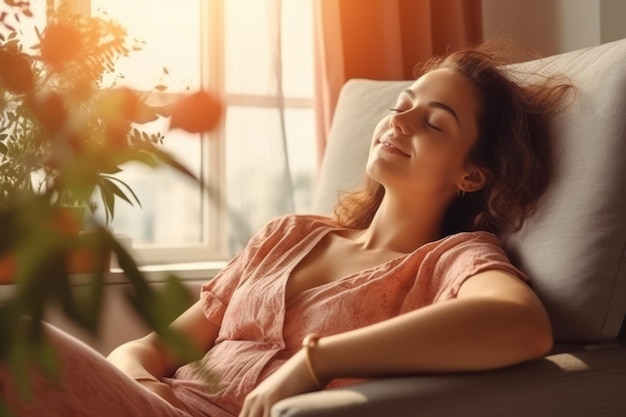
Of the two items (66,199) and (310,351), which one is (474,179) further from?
(66,199)

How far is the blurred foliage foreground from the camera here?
10.4 inches

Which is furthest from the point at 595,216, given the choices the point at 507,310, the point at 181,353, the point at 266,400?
the point at 181,353

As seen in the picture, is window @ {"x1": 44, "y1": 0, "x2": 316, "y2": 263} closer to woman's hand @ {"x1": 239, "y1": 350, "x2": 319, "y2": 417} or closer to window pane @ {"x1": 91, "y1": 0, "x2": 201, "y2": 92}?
window pane @ {"x1": 91, "y1": 0, "x2": 201, "y2": 92}

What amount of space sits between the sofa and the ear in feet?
0.48

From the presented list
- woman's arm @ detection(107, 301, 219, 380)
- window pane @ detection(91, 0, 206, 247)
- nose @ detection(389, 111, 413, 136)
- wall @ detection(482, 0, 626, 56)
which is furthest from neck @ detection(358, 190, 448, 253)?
wall @ detection(482, 0, 626, 56)

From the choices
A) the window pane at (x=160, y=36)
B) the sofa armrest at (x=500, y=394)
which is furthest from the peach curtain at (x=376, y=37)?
the sofa armrest at (x=500, y=394)

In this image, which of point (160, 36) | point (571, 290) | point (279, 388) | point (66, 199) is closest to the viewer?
point (66, 199)

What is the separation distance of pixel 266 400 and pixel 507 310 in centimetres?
33

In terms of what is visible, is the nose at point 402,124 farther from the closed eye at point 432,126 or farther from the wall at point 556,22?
the wall at point 556,22

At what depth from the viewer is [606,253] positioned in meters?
1.33

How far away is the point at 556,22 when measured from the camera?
279 cm

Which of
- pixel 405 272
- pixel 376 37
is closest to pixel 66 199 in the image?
pixel 405 272

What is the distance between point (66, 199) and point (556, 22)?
8.87 ft

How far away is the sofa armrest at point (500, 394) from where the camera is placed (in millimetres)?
1014
